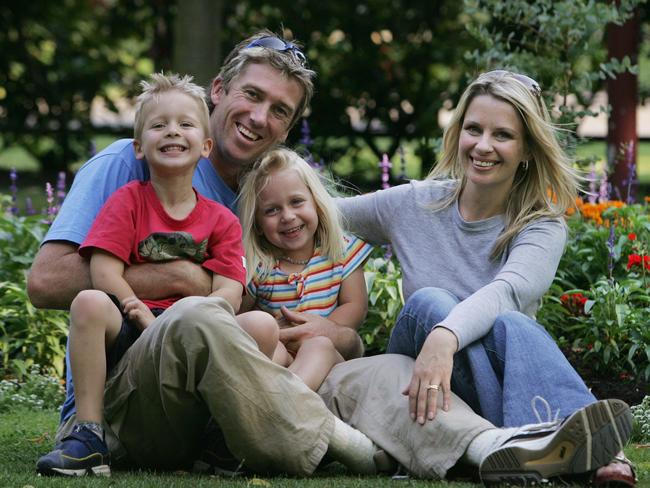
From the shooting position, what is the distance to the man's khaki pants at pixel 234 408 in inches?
131

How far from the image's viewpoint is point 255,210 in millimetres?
4191

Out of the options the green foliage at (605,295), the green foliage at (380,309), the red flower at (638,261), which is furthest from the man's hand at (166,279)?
the red flower at (638,261)

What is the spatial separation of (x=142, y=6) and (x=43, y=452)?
876 cm

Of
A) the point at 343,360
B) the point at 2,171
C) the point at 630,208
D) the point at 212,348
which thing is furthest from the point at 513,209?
the point at 2,171

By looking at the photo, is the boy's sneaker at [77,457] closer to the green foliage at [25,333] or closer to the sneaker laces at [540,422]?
the sneaker laces at [540,422]

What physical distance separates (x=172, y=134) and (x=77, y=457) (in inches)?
41.3

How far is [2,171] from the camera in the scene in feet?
46.6

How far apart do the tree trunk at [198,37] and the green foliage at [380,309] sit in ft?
15.7

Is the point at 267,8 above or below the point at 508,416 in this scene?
above

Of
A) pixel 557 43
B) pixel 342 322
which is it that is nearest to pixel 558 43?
pixel 557 43

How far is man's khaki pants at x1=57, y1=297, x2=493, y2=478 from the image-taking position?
10.9 feet

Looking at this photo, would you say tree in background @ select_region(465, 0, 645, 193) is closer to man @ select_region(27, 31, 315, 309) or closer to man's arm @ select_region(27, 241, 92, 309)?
man @ select_region(27, 31, 315, 309)

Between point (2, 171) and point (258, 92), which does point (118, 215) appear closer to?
point (258, 92)

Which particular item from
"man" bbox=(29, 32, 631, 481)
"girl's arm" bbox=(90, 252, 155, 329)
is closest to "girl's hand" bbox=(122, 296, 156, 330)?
"girl's arm" bbox=(90, 252, 155, 329)
